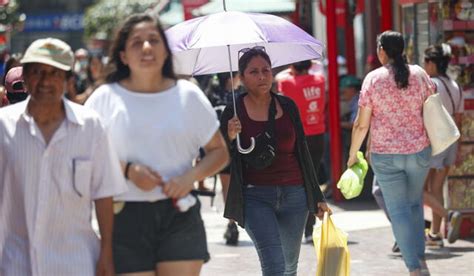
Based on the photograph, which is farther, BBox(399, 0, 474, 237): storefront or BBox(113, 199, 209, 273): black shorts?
BBox(399, 0, 474, 237): storefront

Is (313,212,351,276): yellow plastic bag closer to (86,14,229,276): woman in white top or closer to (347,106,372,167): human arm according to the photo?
(347,106,372,167): human arm

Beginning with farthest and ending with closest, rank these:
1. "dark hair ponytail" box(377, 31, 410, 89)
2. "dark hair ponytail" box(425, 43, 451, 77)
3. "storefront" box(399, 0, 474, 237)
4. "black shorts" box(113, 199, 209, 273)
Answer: "storefront" box(399, 0, 474, 237) < "dark hair ponytail" box(425, 43, 451, 77) < "dark hair ponytail" box(377, 31, 410, 89) < "black shorts" box(113, 199, 209, 273)

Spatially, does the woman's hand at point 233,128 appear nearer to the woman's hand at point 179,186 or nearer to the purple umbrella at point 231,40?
the purple umbrella at point 231,40

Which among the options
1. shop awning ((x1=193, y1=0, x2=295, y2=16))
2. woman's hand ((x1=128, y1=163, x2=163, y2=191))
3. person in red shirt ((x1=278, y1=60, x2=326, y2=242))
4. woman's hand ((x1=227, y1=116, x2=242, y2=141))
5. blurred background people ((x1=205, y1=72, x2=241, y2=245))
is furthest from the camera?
shop awning ((x1=193, y1=0, x2=295, y2=16))

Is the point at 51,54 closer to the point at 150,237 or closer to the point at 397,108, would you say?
the point at 150,237

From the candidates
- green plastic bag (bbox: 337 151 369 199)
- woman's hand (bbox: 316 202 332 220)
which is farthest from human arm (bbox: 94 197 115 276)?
green plastic bag (bbox: 337 151 369 199)

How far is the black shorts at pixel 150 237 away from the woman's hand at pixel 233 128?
194cm

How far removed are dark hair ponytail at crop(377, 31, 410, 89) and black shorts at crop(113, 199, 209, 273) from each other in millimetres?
3674

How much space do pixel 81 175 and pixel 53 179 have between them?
0.37 feet

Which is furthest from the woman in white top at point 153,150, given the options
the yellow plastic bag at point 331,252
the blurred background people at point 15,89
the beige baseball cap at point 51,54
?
the blurred background people at point 15,89

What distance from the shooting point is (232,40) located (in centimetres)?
787

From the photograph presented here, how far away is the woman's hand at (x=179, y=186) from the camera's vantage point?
539 cm

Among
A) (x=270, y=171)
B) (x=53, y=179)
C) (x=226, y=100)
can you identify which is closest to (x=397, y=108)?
(x=270, y=171)

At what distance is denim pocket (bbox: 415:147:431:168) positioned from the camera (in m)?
8.95
